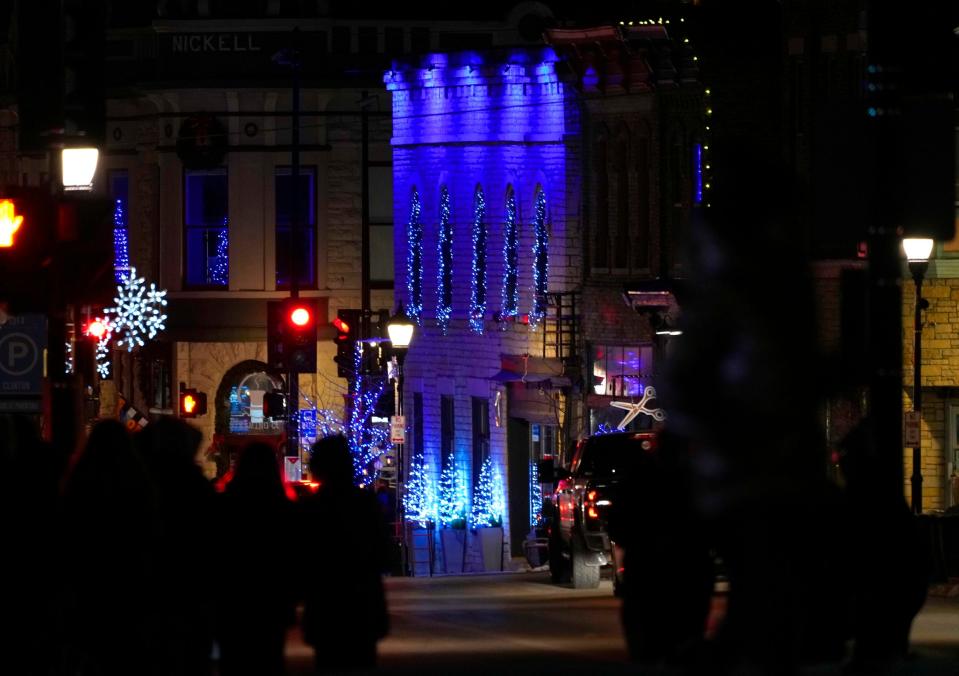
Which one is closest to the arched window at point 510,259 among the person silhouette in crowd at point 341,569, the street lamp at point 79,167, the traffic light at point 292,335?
the traffic light at point 292,335

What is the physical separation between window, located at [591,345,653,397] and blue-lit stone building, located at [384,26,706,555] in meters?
0.04

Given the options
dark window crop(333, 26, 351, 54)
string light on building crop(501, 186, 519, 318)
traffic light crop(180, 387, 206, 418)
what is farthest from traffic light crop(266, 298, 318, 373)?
dark window crop(333, 26, 351, 54)

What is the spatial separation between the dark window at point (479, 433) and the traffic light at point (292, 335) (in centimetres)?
643

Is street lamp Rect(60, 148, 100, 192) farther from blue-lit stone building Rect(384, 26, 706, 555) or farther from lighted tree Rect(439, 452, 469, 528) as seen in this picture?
lighted tree Rect(439, 452, 469, 528)

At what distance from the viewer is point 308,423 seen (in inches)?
1950

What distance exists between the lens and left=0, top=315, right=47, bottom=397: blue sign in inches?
854

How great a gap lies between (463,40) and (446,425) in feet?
39.7

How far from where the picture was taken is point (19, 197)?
18.9m

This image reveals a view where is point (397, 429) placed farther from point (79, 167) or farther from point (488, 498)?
Result: point (79, 167)

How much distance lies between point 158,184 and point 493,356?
14.7 metres

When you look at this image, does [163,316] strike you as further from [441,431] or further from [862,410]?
[862,410]

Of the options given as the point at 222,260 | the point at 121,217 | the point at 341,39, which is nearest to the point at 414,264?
the point at 222,260

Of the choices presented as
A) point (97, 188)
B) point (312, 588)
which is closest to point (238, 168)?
point (97, 188)

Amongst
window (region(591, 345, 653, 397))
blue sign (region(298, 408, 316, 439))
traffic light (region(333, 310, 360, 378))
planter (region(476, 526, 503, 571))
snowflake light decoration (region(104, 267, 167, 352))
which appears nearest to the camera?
window (region(591, 345, 653, 397))
